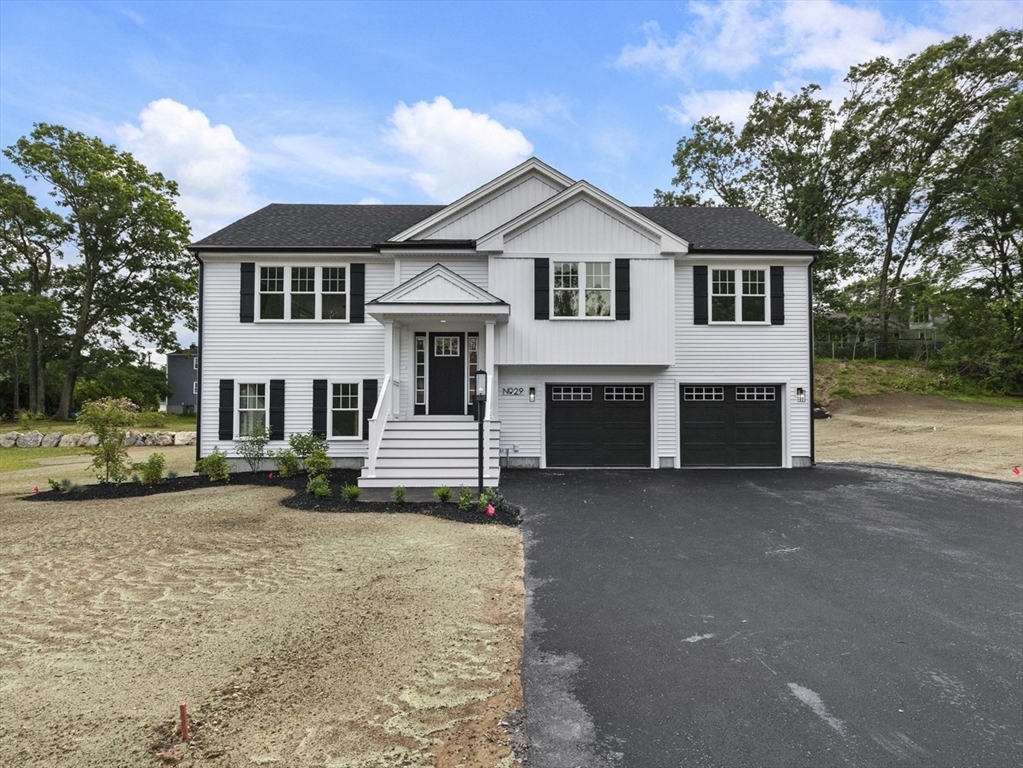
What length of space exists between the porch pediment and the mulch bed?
3.95 m

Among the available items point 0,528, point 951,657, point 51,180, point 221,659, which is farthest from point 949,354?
point 51,180

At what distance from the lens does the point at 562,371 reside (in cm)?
1346

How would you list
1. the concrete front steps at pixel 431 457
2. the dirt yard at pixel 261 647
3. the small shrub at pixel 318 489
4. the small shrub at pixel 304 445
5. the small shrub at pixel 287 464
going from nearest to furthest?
the dirt yard at pixel 261 647
the small shrub at pixel 318 489
the concrete front steps at pixel 431 457
the small shrub at pixel 287 464
the small shrub at pixel 304 445

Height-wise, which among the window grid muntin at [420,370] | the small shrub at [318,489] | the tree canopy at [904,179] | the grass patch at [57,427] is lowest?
the small shrub at [318,489]

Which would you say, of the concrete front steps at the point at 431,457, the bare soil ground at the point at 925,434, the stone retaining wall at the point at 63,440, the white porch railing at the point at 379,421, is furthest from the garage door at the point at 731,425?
the stone retaining wall at the point at 63,440

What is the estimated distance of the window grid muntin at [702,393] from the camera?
45.3 ft

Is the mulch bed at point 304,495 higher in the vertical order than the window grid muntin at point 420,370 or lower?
lower

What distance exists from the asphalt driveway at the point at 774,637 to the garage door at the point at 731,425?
191 inches

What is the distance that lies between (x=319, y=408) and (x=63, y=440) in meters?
14.6

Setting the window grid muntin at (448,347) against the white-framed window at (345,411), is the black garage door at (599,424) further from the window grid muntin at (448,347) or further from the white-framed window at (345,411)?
the white-framed window at (345,411)

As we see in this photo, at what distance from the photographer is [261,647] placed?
393cm

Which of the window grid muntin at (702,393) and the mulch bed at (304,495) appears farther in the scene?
the window grid muntin at (702,393)

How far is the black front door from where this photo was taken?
13.3 m

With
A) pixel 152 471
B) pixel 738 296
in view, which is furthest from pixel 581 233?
pixel 152 471
